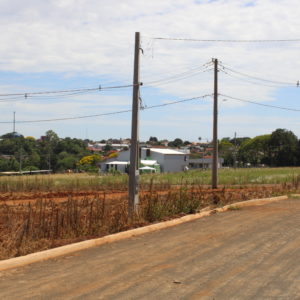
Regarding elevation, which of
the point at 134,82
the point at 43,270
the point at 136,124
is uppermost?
the point at 134,82

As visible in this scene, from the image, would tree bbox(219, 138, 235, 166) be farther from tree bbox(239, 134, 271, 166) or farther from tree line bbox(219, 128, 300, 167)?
tree bbox(239, 134, 271, 166)

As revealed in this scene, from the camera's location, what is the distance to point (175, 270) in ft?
27.4

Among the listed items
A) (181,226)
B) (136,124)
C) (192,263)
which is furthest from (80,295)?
(136,124)

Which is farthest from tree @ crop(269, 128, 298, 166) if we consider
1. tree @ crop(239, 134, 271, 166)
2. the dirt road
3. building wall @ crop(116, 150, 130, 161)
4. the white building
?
the dirt road

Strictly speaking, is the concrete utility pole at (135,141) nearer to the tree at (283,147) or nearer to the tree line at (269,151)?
the tree line at (269,151)

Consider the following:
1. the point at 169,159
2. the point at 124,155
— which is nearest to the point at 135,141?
the point at 169,159

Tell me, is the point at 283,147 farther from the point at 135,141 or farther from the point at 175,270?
the point at 175,270

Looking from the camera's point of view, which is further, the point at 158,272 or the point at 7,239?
the point at 7,239

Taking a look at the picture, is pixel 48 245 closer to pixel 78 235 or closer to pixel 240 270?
pixel 78 235

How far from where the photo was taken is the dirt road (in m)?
7.03

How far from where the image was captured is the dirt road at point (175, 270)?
23.1 feet

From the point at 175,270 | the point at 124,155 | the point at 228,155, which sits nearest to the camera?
the point at 175,270

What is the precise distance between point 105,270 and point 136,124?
765cm

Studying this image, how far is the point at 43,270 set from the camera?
27.5ft
